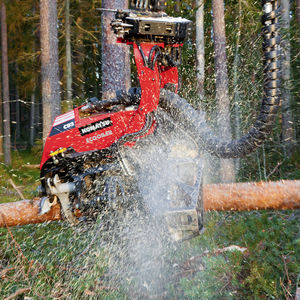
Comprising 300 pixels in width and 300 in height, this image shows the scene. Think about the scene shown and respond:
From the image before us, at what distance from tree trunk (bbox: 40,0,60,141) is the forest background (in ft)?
1.59

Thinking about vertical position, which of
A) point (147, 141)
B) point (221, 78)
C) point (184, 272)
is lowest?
point (184, 272)

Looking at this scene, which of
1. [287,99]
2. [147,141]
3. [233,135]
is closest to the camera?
[147,141]

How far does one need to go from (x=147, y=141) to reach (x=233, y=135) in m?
6.88

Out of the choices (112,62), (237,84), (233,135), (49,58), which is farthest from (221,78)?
(49,58)

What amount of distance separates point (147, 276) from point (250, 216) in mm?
1969

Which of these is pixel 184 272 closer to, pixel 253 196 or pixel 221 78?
pixel 253 196

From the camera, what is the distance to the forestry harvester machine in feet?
7.45

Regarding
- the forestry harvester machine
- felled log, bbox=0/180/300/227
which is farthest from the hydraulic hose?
felled log, bbox=0/180/300/227

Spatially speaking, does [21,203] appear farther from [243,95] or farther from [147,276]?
[243,95]

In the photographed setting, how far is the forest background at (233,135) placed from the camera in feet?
11.6

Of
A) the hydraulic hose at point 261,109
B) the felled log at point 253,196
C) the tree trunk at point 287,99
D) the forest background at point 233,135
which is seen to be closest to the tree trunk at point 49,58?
the forest background at point 233,135

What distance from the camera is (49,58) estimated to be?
8812mm

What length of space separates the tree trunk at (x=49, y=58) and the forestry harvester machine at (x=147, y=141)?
19.0ft

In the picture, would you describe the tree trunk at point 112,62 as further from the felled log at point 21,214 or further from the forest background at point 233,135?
the felled log at point 21,214
